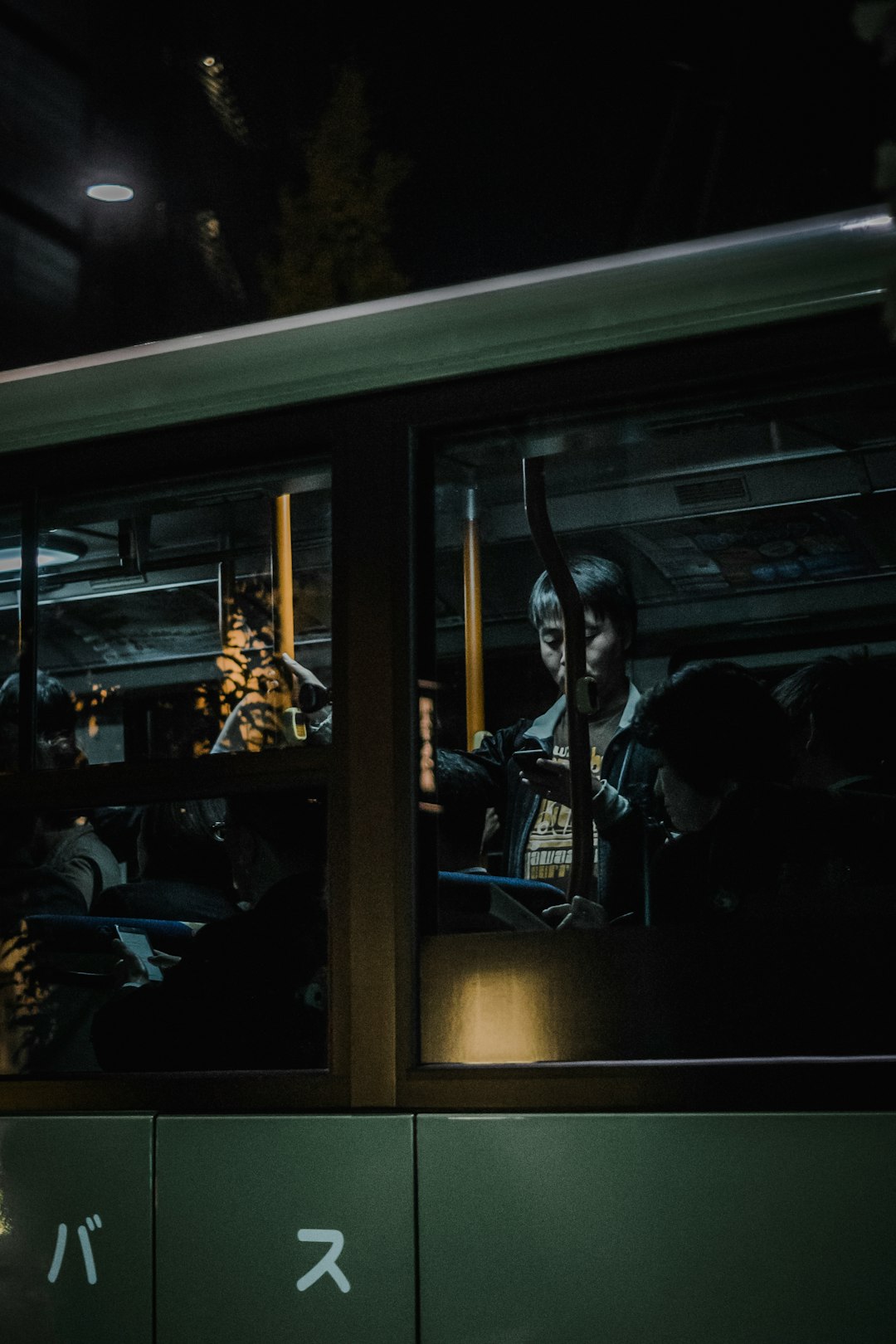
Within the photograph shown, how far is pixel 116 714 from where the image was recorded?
8.37 feet

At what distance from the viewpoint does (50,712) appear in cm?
258

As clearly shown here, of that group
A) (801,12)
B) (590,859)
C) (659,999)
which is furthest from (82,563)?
(801,12)

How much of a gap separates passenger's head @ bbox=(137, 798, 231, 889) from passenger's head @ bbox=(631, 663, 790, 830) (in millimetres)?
719

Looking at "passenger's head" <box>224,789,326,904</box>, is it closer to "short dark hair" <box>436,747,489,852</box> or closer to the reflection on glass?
the reflection on glass

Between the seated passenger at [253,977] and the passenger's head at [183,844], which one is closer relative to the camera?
the seated passenger at [253,977]

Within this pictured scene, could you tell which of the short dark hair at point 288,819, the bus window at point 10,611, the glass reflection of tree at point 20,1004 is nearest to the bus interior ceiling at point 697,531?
the short dark hair at point 288,819

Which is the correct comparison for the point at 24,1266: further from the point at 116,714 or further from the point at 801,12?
the point at 801,12

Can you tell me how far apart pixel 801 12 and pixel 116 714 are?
156 centimetres

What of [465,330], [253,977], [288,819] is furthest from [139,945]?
[465,330]

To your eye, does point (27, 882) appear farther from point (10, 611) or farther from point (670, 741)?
point (670, 741)

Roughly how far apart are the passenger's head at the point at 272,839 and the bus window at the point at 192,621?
0.31 ft

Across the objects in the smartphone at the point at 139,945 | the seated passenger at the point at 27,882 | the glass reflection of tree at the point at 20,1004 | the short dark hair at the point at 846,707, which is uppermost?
the short dark hair at the point at 846,707

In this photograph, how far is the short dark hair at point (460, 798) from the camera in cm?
232

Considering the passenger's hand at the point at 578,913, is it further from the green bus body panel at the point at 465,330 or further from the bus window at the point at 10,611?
the bus window at the point at 10,611
